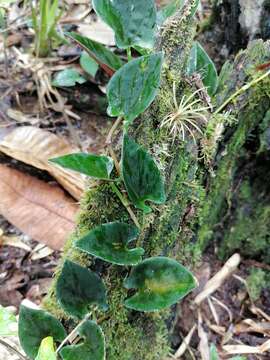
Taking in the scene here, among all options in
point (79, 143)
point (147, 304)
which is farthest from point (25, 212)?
Result: point (147, 304)

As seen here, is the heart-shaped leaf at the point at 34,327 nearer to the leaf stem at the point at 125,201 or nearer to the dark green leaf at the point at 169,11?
the leaf stem at the point at 125,201

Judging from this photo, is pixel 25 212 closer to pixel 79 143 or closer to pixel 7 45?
pixel 79 143

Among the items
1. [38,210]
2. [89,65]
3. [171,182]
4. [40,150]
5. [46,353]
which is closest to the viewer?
[46,353]

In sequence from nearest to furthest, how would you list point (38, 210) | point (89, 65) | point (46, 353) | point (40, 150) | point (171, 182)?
point (46, 353) → point (171, 182) → point (38, 210) → point (40, 150) → point (89, 65)

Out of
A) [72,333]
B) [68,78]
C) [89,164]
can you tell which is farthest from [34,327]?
[68,78]

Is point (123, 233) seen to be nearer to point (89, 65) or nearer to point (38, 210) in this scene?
point (38, 210)

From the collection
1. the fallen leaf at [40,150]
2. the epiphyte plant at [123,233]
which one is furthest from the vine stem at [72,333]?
the fallen leaf at [40,150]
